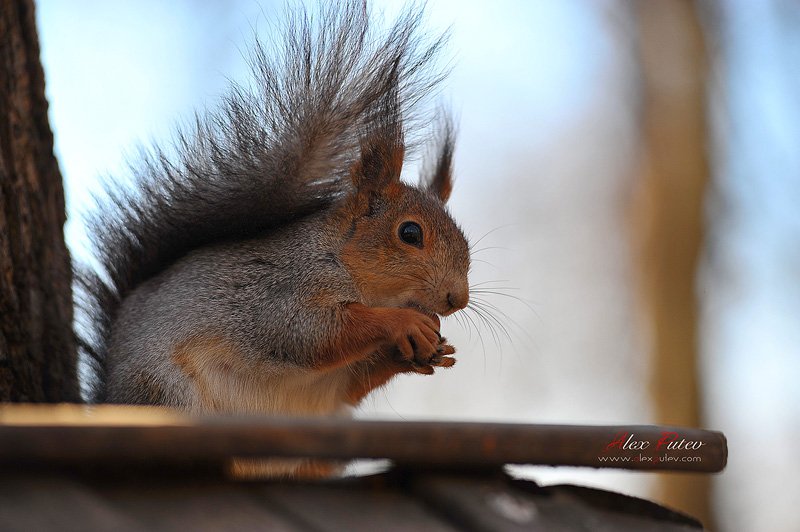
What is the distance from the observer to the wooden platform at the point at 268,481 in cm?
73

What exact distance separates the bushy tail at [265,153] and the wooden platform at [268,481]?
1017mm

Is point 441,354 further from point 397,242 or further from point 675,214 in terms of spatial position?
point 675,214

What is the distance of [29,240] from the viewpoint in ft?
5.94

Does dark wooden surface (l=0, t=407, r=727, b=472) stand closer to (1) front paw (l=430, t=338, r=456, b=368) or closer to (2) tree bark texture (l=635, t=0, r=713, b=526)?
(1) front paw (l=430, t=338, r=456, b=368)

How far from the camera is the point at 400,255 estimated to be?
1.86m

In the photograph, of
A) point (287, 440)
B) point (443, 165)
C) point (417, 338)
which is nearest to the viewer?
point (287, 440)

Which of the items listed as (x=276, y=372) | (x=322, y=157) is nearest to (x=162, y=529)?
(x=276, y=372)

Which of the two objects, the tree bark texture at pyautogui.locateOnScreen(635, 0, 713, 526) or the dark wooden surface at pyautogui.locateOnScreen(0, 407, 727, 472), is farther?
the tree bark texture at pyautogui.locateOnScreen(635, 0, 713, 526)

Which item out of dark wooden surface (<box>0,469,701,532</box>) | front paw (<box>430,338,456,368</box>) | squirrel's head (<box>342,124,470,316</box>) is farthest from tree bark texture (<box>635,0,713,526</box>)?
dark wooden surface (<box>0,469,701,532</box>)

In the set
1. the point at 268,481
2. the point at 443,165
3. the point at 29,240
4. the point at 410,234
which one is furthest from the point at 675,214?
the point at 268,481

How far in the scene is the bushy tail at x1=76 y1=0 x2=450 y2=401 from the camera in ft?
5.96

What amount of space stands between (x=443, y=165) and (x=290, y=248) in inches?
21.9

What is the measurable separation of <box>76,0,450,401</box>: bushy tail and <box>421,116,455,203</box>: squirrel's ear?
0.96ft

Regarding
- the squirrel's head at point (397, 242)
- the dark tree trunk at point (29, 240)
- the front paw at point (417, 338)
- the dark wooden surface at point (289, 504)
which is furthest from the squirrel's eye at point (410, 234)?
the dark wooden surface at point (289, 504)
